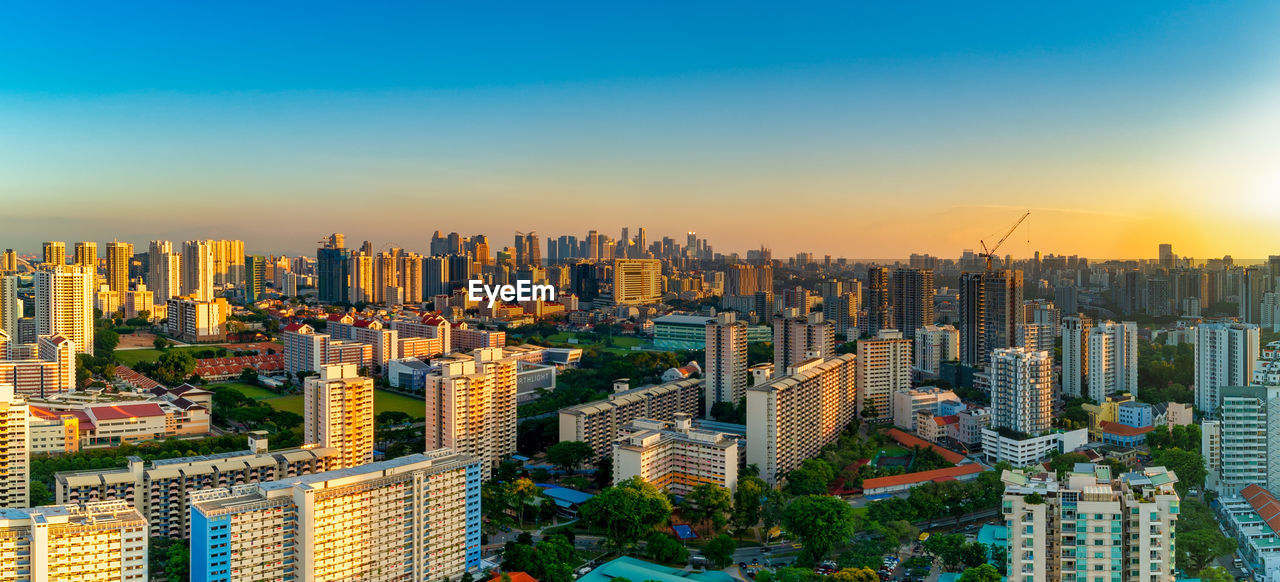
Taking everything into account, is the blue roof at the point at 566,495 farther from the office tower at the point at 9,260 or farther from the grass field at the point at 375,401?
the office tower at the point at 9,260

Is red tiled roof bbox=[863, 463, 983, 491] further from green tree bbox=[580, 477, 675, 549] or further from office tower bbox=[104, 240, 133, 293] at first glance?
office tower bbox=[104, 240, 133, 293]

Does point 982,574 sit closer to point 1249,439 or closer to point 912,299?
point 1249,439

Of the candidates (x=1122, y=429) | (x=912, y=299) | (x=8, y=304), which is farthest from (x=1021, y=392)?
(x=8, y=304)

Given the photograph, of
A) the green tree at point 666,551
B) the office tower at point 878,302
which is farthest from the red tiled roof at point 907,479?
the office tower at point 878,302

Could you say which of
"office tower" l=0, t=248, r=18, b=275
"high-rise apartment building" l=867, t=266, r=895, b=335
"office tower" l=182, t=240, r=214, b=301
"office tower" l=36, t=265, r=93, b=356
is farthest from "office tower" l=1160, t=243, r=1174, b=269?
"office tower" l=0, t=248, r=18, b=275

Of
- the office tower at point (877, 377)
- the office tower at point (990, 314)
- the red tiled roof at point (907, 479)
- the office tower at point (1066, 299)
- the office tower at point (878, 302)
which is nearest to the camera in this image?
the red tiled roof at point (907, 479)

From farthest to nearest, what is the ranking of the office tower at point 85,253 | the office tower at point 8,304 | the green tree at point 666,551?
the office tower at point 85,253 → the office tower at point 8,304 → the green tree at point 666,551
